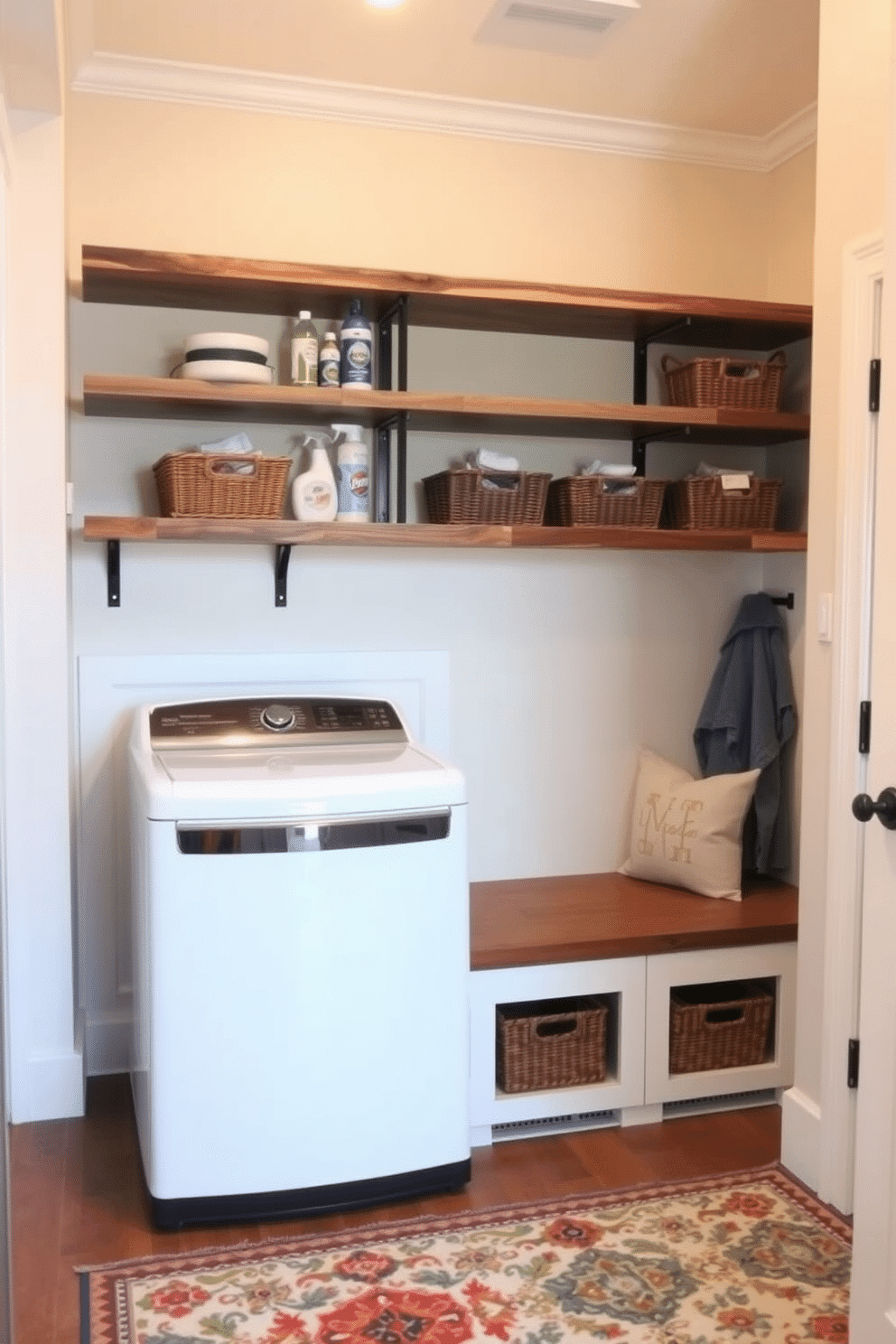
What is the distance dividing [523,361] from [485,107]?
0.64 meters

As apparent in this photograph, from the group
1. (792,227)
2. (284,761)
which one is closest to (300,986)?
(284,761)

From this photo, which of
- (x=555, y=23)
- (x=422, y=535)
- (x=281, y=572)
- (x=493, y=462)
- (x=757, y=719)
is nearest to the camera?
(x=555, y=23)

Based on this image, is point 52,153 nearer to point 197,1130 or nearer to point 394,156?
point 394,156

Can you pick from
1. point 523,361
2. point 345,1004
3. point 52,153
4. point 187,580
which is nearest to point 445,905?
point 345,1004

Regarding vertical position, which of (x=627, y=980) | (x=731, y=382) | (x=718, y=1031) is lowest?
(x=718, y=1031)

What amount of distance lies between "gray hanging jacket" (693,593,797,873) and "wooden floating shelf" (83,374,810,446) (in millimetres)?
528

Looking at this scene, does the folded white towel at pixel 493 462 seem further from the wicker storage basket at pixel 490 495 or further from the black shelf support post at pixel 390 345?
the black shelf support post at pixel 390 345

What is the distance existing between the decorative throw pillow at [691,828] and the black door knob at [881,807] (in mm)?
1423

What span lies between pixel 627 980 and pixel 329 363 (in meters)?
1.60

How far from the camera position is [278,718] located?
9.39 feet

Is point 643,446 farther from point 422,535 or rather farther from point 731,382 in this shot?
point 422,535

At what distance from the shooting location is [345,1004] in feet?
7.79

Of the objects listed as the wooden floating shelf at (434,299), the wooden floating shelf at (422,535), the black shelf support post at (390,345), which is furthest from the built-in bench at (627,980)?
the wooden floating shelf at (434,299)

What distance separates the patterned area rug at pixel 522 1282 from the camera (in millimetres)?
2041
